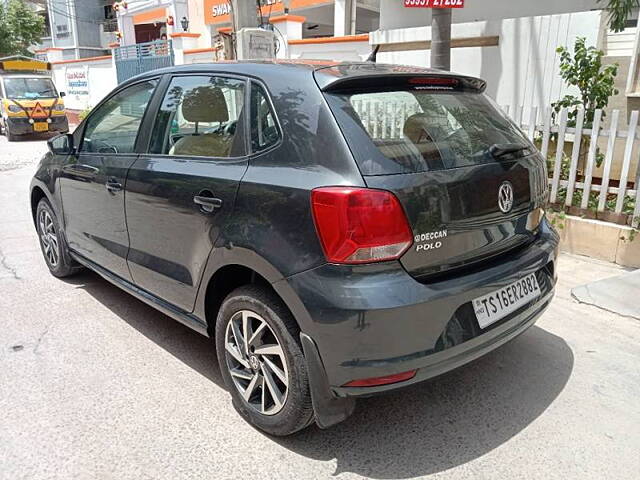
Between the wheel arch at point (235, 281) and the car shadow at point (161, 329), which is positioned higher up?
the wheel arch at point (235, 281)

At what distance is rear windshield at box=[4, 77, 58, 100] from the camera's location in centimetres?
1616

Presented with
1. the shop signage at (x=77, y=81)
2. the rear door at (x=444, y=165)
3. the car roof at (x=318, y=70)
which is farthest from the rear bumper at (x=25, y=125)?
the rear door at (x=444, y=165)

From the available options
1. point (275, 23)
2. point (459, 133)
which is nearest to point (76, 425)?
point (459, 133)

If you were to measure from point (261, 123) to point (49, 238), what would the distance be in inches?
117

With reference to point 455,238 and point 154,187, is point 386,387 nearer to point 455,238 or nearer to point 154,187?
point 455,238

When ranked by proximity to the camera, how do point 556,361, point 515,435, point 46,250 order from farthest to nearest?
point 46,250 → point 556,361 → point 515,435

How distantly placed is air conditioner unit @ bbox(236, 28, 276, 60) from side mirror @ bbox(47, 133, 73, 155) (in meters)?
3.83

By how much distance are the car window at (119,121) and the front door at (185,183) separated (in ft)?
0.90

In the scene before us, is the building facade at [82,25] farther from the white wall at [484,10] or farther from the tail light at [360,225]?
the tail light at [360,225]

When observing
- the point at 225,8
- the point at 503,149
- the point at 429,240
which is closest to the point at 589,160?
the point at 503,149

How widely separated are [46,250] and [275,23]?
8.65 meters

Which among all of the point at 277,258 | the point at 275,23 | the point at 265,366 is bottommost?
the point at 265,366

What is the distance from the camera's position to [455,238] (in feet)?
7.46

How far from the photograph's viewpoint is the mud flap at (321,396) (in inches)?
86.2
